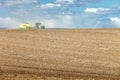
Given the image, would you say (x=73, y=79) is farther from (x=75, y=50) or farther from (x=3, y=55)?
(x=75, y=50)

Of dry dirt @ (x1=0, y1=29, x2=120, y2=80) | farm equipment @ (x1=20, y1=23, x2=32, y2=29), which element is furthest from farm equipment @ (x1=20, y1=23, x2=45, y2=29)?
dry dirt @ (x1=0, y1=29, x2=120, y2=80)

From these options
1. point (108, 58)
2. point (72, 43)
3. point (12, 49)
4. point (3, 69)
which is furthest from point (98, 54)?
point (3, 69)

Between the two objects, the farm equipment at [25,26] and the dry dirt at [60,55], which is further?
the farm equipment at [25,26]

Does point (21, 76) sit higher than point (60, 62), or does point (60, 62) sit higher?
point (60, 62)

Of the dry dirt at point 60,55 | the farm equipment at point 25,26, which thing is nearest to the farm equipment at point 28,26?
the farm equipment at point 25,26

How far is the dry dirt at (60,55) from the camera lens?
70.0 ft

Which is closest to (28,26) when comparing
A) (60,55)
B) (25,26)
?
(25,26)

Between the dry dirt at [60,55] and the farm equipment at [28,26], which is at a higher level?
the farm equipment at [28,26]

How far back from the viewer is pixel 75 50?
97.3ft

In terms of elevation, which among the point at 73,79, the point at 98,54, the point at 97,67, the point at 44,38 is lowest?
the point at 73,79

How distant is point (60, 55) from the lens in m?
27.6

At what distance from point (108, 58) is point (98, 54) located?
114cm

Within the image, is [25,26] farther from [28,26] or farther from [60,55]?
[60,55]

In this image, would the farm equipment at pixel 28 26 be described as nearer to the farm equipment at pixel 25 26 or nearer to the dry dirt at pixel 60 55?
the farm equipment at pixel 25 26
